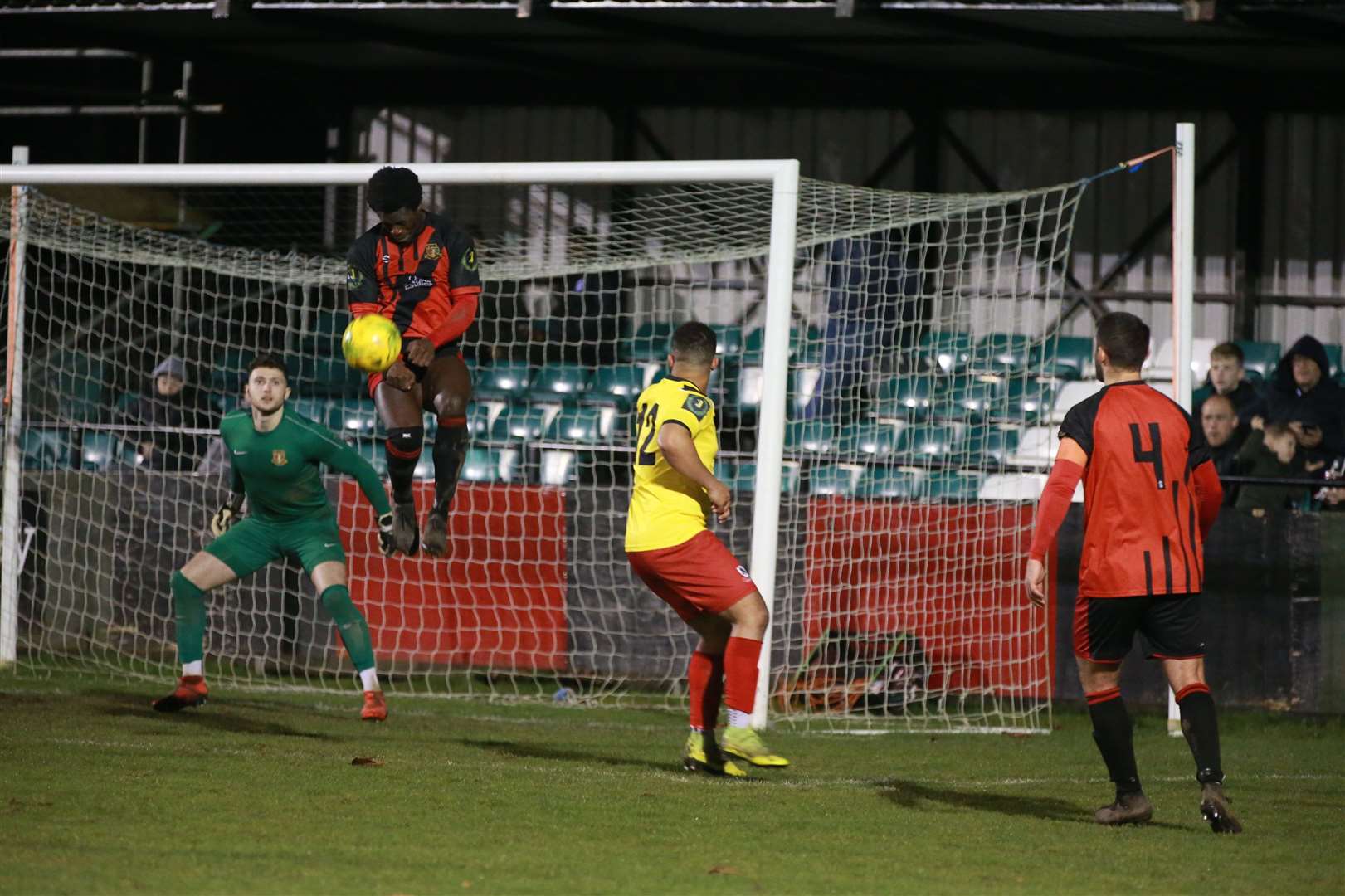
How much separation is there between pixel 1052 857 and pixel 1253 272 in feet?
38.9

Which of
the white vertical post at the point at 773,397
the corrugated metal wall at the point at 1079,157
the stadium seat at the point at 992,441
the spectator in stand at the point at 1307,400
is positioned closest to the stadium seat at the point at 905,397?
the stadium seat at the point at 992,441

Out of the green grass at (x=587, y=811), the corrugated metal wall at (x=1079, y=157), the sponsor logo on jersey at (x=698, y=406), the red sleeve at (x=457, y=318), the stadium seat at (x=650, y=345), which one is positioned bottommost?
the green grass at (x=587, y=811)

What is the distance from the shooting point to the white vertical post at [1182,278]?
9352 millimetres

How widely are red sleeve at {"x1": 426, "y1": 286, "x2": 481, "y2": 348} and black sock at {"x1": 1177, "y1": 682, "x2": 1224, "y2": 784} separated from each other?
11.8 ft

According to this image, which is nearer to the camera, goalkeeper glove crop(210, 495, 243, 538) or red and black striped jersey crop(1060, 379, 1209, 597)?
red and black striped jersey crop(1060, 379, 1209, 597)

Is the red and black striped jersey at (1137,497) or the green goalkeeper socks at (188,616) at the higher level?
the red and black striped jersey at (1137,497)

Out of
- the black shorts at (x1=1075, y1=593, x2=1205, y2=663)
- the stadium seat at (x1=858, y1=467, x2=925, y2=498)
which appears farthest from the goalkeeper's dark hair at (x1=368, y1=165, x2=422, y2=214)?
the stadium seat at (x1=858, y1=467, x2=925, y2=498)

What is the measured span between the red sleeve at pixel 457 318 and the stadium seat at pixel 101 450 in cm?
492

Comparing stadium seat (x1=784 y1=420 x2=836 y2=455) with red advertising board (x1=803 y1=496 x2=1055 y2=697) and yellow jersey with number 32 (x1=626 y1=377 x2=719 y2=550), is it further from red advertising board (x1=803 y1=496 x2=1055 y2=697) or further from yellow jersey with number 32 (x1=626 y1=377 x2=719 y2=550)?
yellow jersey with number 32 (x1=626 y1=377 x2=719 y2=550)

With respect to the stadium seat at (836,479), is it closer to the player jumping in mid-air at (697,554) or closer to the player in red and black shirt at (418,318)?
the player in red and black shirt at (418,318)

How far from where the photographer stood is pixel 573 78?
1703 cm

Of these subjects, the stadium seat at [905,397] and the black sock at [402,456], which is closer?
the black sock at [402,456]

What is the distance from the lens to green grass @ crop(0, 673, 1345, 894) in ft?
16.4

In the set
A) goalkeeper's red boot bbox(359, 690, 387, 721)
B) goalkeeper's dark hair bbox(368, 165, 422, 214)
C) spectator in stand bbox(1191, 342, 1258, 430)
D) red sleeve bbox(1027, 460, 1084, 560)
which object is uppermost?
goalkeeper's dark hair bbox(368, 165, 422, 214)
